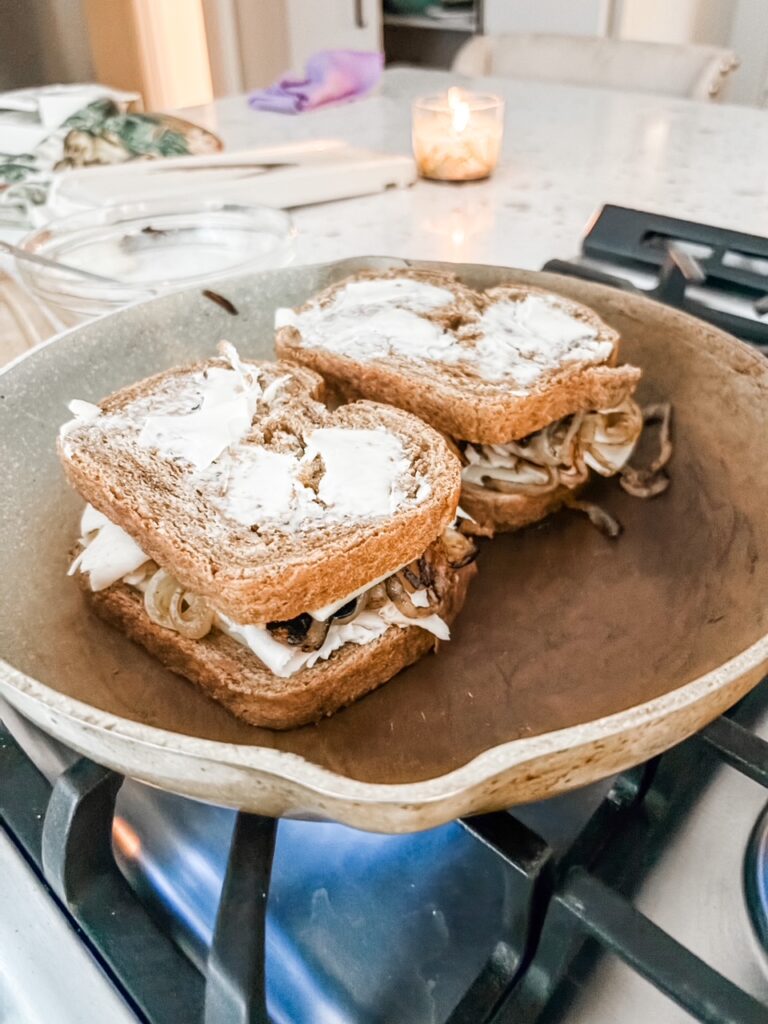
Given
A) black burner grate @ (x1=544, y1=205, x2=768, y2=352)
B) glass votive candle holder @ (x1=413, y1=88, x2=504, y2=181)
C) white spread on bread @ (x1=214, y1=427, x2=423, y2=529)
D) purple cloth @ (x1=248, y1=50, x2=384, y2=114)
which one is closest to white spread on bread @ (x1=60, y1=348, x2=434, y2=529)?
white spread on bread @ (x1=214, y1=427, x2=423, y2=529)

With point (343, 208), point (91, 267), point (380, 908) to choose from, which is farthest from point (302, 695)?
point (343, 208)

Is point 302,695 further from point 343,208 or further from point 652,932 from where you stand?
point 343,208

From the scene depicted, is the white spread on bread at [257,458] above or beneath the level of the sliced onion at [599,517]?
above

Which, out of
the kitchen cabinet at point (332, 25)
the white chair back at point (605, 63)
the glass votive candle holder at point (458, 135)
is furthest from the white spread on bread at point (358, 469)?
the kitchen cabinet at point (332, 25)

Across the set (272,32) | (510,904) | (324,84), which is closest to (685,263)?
(510,904)

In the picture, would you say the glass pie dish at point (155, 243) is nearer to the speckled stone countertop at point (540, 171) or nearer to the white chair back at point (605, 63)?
the speckled stone countertop at point (540, 171)

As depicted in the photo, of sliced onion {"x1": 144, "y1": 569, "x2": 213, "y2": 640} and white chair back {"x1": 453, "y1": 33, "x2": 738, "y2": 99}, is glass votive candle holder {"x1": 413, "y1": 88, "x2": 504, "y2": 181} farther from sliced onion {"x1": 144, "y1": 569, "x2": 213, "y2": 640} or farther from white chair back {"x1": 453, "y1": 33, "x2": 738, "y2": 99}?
sliced onion {"x1": 144, "y1": 569, "x2": 213, "y2": 640}
